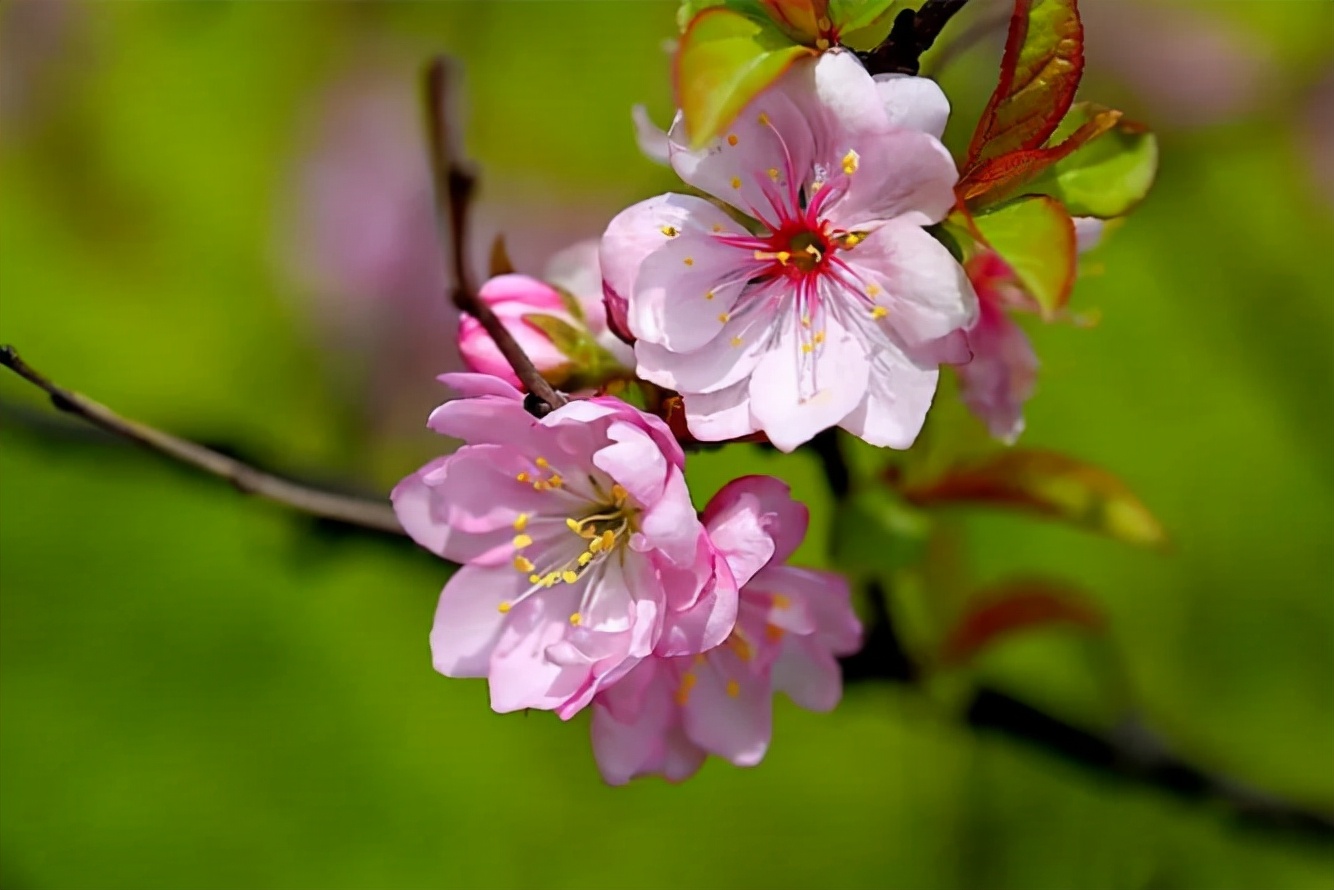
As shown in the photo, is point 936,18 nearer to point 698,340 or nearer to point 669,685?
point 698,340

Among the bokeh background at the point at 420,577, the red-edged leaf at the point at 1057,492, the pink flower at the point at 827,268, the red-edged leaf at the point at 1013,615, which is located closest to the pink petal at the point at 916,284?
the pink flower at the point at 827,268

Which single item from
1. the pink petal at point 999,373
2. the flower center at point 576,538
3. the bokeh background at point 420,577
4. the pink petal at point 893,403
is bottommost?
the bokeh background at point 420,577

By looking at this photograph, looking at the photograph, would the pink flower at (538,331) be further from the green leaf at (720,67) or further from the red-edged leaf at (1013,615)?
the red-edged leaf at (1013,615)

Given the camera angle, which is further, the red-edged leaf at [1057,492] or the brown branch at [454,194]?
the red-edged leaf at [1057,492]

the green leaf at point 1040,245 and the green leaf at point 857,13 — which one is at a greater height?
the green leaf at point 857,13

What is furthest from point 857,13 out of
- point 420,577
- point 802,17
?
point 420,577

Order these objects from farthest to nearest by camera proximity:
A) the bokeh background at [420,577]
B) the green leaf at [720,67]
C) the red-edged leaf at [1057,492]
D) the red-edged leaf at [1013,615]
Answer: the bokeh background at [420,577] → the red-edged leaf at [1013,615] → the red-edged leaf at [1057,492] → the green leaf at [720,67]

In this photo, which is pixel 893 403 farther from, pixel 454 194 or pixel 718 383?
pixel 454 194

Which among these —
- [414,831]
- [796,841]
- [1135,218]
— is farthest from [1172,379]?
[414,831]
